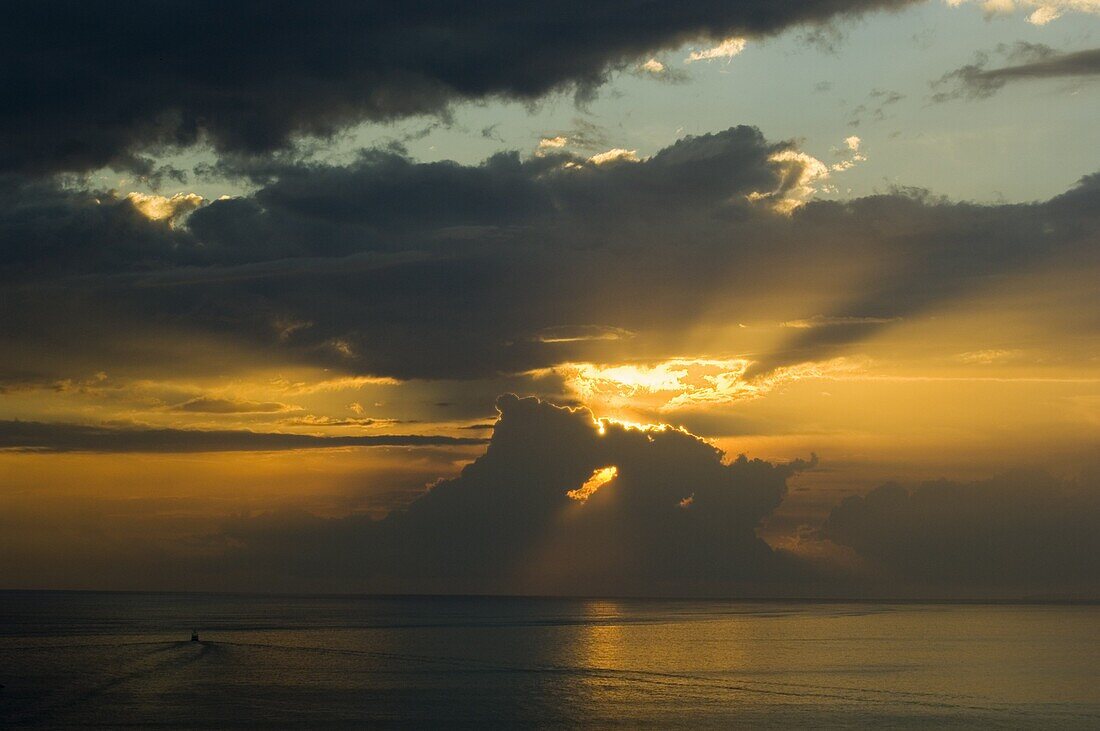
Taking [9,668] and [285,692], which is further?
[9,668]

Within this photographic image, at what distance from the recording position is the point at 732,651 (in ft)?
594

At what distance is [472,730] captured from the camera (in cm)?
8588

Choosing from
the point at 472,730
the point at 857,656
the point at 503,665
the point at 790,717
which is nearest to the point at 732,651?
the point at 857,656

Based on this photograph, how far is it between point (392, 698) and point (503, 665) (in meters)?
44.1

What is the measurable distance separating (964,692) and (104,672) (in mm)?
94027

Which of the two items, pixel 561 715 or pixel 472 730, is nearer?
pixel 472 730

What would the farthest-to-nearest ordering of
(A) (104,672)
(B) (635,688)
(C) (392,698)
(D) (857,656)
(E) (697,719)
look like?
1. (D) (857,656)
2. (A) (104,672)
3. (B) (635,688)
4. (C) (392,698)
5. (E) (697,719)

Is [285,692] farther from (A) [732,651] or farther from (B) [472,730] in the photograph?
(A) [732,651]

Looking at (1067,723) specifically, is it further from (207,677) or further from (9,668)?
(9,668)

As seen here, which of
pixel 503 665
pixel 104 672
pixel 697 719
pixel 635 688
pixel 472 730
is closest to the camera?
pixel 472 730

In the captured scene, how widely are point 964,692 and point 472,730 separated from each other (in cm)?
5994

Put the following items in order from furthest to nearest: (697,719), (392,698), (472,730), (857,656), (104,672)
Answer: (857,656) < (104,672) < (392,698) < (697,719) < (472,730)

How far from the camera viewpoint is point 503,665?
14788 cm

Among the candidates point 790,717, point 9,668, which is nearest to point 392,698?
point 790,717
